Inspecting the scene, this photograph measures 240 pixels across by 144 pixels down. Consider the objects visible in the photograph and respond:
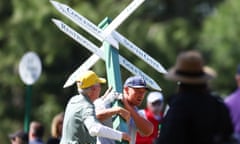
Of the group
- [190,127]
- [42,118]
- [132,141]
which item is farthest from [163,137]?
[42,118]

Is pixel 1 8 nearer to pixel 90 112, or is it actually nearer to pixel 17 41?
pixel 17 41

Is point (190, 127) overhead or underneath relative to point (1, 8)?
underneath

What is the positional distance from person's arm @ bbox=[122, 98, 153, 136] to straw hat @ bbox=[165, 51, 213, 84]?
287 centimetres

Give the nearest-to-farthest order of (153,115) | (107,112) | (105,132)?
(105,132)
(107,112)
(153,115)

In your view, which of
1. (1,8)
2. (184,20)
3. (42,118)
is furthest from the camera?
(184,20)

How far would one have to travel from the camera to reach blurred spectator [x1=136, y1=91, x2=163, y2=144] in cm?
1323

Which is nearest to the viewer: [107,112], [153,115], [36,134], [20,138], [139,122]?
[107,112]

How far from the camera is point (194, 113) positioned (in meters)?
9.04

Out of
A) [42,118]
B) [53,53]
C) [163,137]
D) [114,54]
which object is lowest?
[163,137]

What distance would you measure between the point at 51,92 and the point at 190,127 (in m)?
23.6

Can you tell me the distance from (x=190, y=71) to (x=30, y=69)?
9.77m

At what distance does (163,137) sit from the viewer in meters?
9.12

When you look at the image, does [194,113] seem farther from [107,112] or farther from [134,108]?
[134,108]

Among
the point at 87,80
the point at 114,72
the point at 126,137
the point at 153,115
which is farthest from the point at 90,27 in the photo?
the point at 153,115
